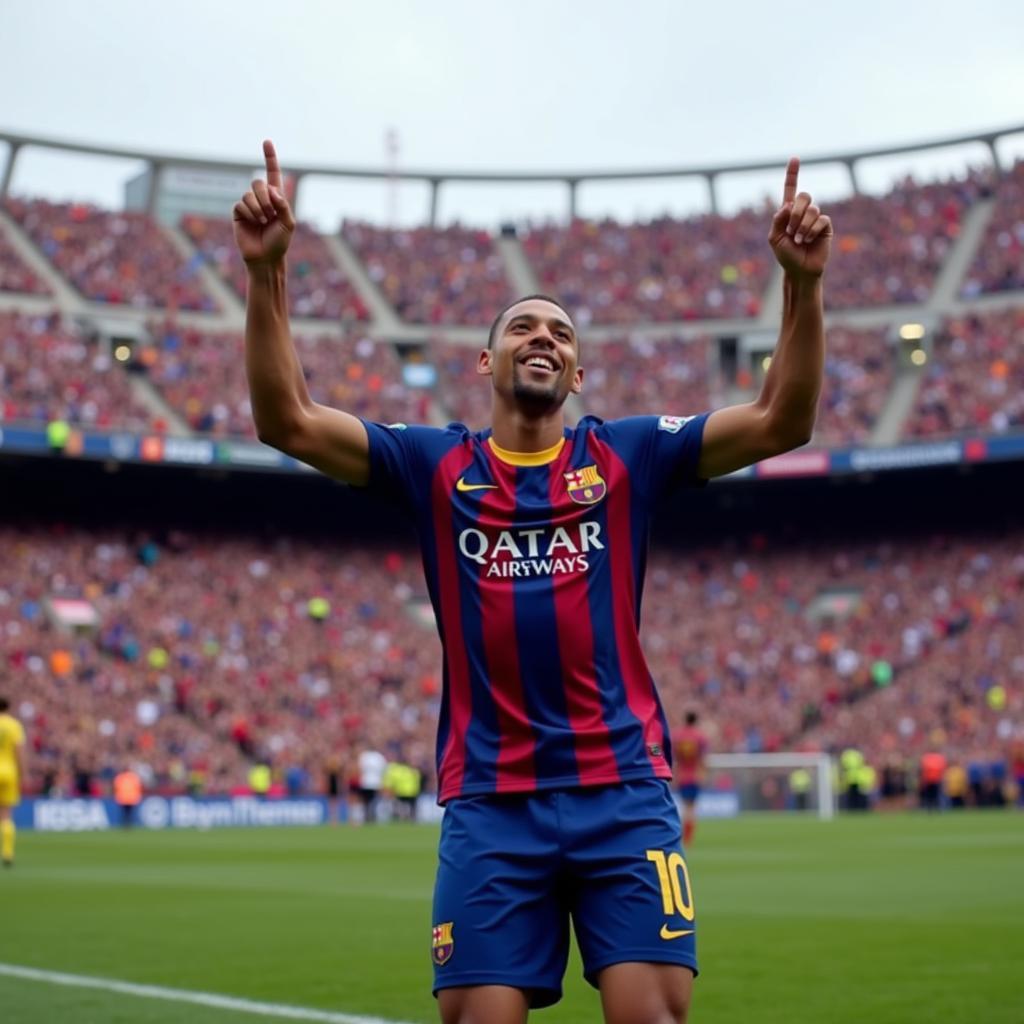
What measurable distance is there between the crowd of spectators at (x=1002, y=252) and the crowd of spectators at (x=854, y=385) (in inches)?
138

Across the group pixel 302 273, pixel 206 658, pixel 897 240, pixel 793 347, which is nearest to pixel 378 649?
pixel 206 658

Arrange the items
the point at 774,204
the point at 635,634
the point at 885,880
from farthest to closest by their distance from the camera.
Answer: the point at 774,204 → the point at 885,880 → the point at 635,634

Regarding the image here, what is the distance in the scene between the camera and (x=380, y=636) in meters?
48.9

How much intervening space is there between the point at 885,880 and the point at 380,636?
31.5m

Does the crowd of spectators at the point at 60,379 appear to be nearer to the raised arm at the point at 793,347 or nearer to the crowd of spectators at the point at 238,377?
the crowd of spectators at the point at 238,377

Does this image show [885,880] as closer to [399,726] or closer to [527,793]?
[527,793]

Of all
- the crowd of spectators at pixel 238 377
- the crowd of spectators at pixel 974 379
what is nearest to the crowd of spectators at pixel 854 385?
the crowd of spectators at pixel 974 379

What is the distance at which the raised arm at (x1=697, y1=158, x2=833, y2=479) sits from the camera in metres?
4.75

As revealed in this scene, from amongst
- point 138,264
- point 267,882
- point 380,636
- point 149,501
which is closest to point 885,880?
point 267,882

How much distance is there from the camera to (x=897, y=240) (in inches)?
2196

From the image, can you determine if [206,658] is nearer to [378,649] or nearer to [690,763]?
[378,649]

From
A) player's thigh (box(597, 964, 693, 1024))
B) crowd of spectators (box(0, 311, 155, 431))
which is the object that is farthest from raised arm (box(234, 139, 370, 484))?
crowd of spectators (box(0, 311, 155, 431))

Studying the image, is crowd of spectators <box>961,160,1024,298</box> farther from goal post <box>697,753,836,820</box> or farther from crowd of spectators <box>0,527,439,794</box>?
crowd of spectators <box>0,527,439,794</box>

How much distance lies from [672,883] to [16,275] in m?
48.8
